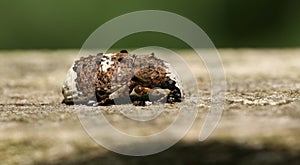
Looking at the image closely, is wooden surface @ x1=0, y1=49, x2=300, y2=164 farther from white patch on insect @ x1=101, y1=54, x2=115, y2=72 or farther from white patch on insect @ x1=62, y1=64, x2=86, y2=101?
white patch on insect @ x1=101, y1=54, x2=115, y2=72

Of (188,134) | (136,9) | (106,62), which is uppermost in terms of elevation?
(136,9)

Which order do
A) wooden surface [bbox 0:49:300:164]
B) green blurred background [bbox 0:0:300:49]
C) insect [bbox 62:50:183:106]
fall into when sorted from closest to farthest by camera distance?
1. wooden surface [bbox 0:49:300:164]
2. insect [bbox 62:50:183:106]
3. green blurred background [bbox 0:0:300:49]

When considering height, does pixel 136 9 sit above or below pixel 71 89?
above

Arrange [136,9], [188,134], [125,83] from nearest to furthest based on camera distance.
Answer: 1. [188,134]
2. [125,83]
3. [136,9]

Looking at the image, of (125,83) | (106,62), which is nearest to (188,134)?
(125,83)

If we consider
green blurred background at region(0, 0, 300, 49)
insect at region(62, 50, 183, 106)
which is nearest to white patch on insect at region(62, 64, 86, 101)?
insect at region(62, 50, 183, 106)

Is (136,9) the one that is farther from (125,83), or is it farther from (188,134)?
(188,134)

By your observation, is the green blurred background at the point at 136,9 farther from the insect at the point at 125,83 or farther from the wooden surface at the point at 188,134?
the insect at the point at 125,83
